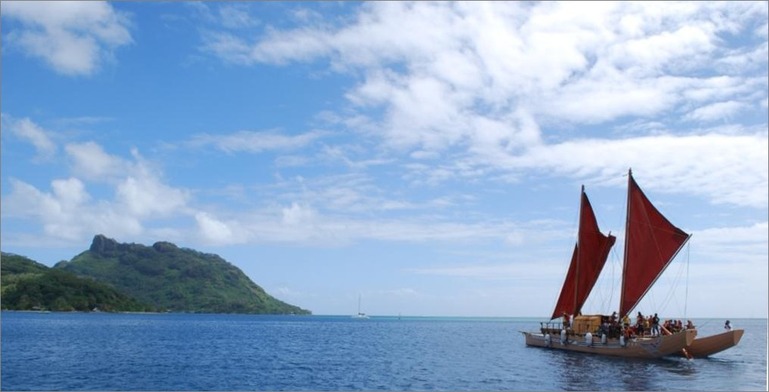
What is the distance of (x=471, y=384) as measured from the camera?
4519cm

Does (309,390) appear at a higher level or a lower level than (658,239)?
lower

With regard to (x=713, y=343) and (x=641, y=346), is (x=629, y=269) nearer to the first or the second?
(x=641, y=346)

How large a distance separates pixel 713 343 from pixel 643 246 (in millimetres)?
10716

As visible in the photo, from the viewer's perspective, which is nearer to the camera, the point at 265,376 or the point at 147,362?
the point at 265,376

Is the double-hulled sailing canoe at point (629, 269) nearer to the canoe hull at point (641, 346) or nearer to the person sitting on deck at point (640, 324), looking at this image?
the canoe hull at point (641, 346)

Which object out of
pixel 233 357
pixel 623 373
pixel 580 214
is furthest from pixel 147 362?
pixel 580 214

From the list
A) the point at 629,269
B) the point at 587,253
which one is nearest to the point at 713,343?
the point at 629,269

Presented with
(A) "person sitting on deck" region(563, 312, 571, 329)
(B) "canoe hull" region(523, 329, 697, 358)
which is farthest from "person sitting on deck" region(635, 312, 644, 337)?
(A) "person sitting on deck" region(563, 312, 571, 329)

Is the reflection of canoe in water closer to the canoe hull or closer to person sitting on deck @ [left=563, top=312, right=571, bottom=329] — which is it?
the canoe hull

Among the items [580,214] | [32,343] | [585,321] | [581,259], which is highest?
[580,214]

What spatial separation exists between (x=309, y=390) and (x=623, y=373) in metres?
23.7

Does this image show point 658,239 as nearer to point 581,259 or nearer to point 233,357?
point 581,259

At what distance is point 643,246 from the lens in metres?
63.9

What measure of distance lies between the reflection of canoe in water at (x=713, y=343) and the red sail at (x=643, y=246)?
6.55 m
